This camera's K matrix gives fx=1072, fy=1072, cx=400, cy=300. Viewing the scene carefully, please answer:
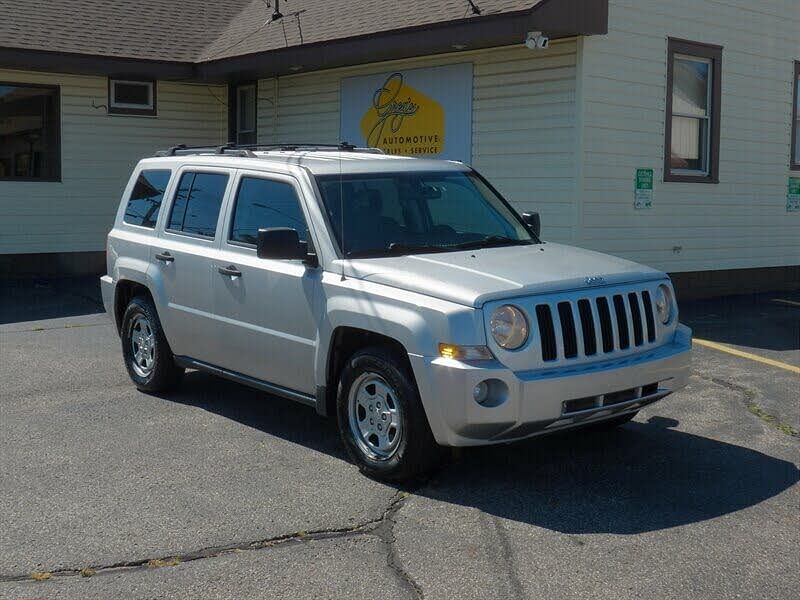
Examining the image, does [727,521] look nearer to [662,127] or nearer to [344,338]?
[344,338]

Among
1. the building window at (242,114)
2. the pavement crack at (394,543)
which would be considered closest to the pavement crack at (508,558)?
the pavement crack at (394,543)

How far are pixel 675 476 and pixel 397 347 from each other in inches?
71.0

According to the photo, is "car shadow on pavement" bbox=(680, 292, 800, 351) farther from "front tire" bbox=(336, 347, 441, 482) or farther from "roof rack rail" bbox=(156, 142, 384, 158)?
"front tire" bbox=(336, 347, 441, 482)

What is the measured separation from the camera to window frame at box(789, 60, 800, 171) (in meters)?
15.1

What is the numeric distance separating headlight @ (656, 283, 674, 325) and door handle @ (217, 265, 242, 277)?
269 centimetres

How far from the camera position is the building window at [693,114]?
531 inches

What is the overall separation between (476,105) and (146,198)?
6.13 meters

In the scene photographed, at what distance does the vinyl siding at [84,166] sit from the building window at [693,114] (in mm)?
8424

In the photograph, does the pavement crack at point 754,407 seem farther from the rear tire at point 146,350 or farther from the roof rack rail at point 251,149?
the rear tire at point 146,350

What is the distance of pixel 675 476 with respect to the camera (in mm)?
6234

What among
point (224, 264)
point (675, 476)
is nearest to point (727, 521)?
point (675, 476)

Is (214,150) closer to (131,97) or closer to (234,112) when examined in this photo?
(131,97)

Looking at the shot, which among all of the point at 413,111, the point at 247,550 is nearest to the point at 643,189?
the point at 413,111

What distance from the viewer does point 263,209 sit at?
7148 mm
